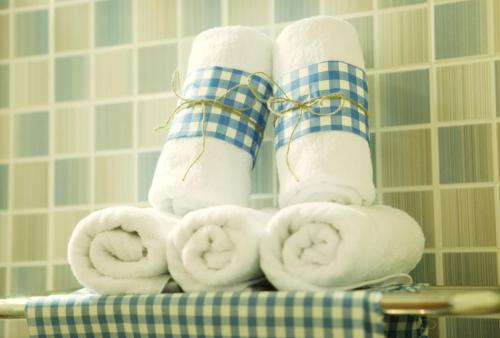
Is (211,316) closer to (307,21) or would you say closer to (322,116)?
(322,116)

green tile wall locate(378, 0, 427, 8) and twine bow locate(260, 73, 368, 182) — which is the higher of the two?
green tile wall locate(378, 0, 427, 8)

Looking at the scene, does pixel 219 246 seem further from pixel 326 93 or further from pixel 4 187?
pixel 4 187

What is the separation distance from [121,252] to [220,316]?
0.47 ft

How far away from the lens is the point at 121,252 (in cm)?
83

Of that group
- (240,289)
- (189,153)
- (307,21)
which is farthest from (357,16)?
(240,289)

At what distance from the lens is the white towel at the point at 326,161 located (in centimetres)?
84

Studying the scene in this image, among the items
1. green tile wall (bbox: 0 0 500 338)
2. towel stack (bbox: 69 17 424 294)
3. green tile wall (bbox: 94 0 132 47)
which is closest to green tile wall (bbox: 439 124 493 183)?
green tile wall (bbox: 0 0 500 338)

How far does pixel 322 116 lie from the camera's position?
87 cm

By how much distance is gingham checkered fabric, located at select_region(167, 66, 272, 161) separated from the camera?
903 mm

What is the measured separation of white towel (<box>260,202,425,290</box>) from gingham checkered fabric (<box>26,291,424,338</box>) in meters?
0.05

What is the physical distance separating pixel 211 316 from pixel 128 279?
0.11 meters

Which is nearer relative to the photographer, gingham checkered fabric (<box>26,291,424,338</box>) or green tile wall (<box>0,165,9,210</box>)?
gingham checkered fabric (<box>26,291,424,338</box>)

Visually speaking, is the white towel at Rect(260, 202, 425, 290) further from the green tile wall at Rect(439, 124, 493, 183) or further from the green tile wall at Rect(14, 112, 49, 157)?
the green tile wall at Rect(14, 112, 49, 157)

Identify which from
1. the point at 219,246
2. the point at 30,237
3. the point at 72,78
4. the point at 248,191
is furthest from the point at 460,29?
the point at 30,237
